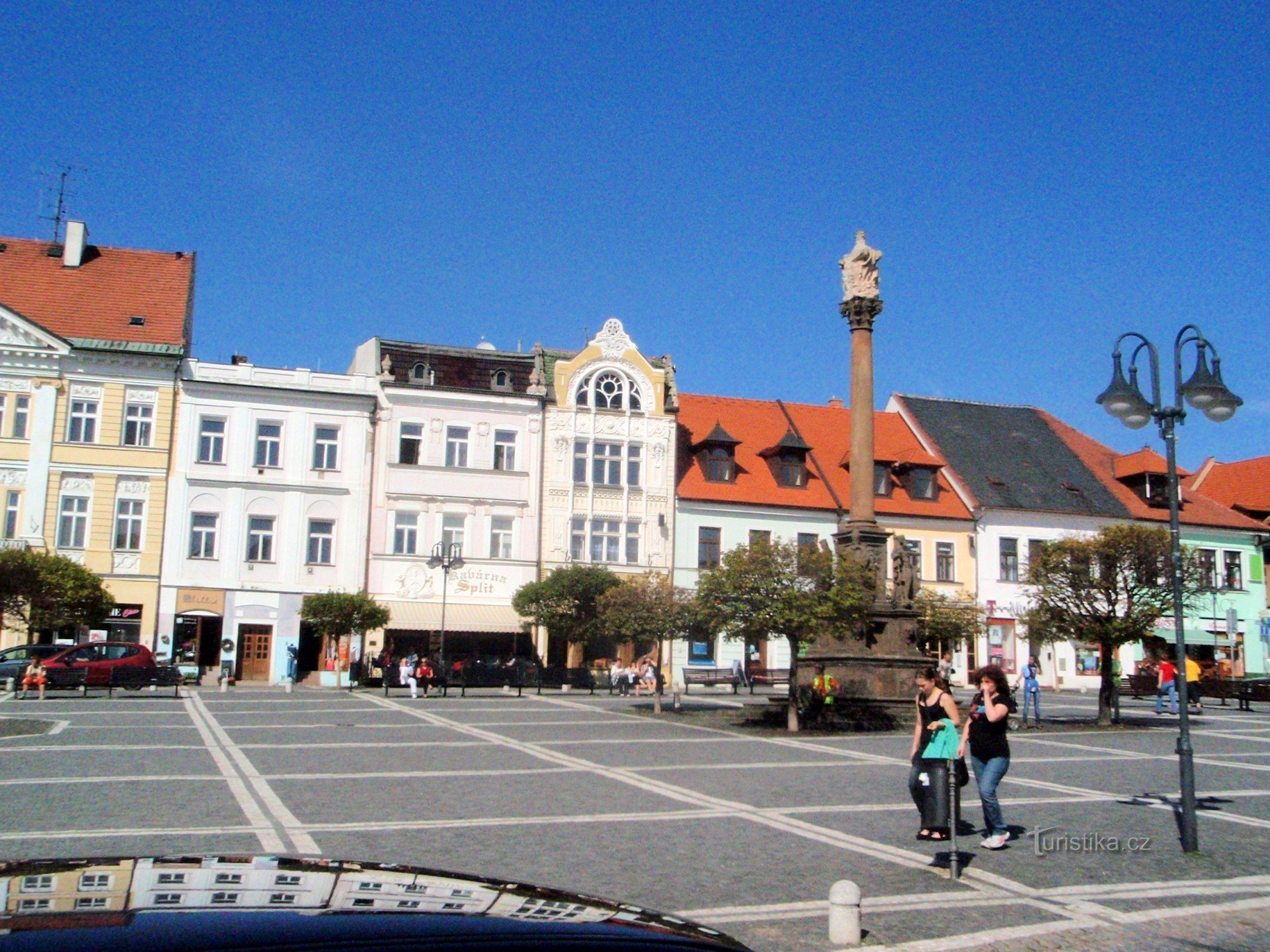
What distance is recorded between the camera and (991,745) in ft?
36.4

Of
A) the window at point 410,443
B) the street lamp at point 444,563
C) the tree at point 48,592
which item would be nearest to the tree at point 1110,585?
the street lamp at point 444,563

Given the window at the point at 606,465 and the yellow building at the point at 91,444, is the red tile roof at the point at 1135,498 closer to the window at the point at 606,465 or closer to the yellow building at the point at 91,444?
the window at the point at 606,465

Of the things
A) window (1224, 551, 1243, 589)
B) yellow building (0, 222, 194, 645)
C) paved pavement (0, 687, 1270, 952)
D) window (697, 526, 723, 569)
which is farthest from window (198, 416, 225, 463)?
window (1224, 551, 1243, 589)

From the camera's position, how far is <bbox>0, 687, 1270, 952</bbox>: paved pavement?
8453mm

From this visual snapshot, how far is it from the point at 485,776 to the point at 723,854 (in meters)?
6.43

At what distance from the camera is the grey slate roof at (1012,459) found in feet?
164

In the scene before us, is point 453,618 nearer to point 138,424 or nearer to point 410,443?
point 410,443

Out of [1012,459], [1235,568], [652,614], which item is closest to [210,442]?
[652,614]

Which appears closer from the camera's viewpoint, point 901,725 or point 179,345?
point 901,725

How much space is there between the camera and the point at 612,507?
45.4 metres

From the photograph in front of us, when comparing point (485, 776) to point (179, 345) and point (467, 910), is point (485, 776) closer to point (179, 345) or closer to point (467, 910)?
point (467, 910)

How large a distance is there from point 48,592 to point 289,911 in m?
35.9

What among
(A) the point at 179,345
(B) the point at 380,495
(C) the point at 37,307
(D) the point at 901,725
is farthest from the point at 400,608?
(D) the point at 901,725

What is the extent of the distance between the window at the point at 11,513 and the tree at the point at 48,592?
3445mm
